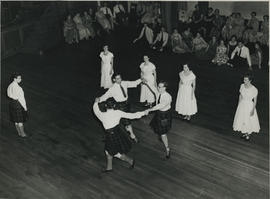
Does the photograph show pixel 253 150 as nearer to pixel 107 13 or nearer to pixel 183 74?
pixel 183 74

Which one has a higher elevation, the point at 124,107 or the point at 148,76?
the point at 148,76

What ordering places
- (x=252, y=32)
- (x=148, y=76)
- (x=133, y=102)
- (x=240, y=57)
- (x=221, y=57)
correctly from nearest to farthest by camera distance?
(x=148, y=76), (x=133, y=102), (x=240, y=57), (x=221, y=57), (x=252, y=32)

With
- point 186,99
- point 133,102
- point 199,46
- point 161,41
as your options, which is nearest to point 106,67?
point 133,102

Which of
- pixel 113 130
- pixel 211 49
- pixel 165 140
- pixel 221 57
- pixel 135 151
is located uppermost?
pixel 113 130

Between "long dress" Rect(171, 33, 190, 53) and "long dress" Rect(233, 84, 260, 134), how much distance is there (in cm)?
451

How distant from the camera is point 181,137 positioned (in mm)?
9070

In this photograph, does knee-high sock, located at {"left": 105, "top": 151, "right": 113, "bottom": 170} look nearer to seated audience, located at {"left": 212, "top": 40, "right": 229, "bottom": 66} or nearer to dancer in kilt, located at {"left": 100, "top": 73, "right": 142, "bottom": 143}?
dancer in kilt, located at {"left": 100, "top": 73, "right": 142, "bottom": 143}

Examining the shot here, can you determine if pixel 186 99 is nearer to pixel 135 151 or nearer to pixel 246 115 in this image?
pixel 246 115

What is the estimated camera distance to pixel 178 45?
42.7ft

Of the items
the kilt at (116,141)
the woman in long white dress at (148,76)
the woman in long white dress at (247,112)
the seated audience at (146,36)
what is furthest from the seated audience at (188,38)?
the kilt at (116,141)

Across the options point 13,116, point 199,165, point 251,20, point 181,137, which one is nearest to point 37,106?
point 13,116

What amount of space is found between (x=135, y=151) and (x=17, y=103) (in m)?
2.43

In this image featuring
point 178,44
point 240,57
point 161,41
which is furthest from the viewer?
point 161,41

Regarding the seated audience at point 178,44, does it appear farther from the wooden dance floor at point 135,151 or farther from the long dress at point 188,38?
the wooden dance floor at point 135,151
